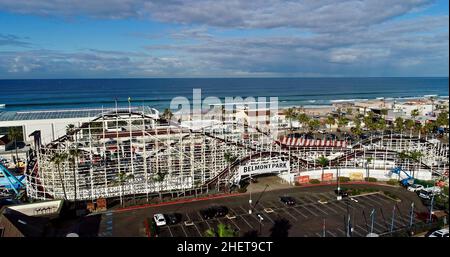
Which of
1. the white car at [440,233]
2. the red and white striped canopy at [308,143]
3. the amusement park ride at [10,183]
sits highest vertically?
the red and white striped canopy at [308,143]

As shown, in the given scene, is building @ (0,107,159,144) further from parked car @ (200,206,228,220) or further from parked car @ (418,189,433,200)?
parked car @ (418,189,433,200)

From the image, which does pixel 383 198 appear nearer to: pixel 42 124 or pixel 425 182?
pixel 425 182

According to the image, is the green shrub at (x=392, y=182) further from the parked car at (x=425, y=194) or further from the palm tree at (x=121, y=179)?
the palm tree at (x=121, y=179)

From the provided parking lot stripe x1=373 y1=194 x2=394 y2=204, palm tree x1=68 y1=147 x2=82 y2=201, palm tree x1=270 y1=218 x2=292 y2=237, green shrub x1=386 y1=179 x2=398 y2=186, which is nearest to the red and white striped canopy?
green shrub x1=386 y1=179 x2=398 y2=186

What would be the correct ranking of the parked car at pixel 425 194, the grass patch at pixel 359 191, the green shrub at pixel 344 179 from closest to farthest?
1. the parked car at pixel 425 194
2. the grass patch at pixel 359 191
3. the green shrub at pixel 344 179

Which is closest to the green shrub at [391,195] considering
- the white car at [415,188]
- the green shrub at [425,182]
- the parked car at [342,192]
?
the white car at [415,188]
